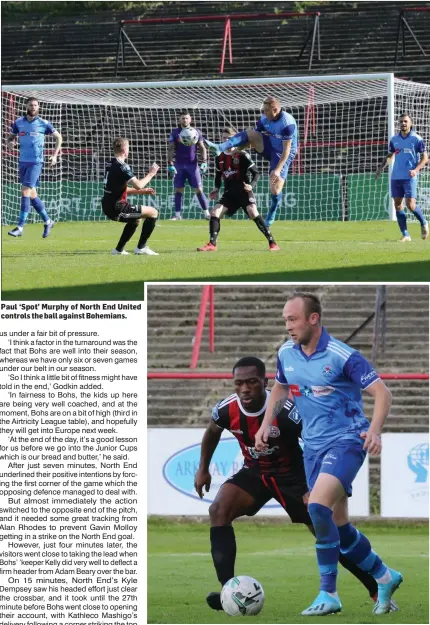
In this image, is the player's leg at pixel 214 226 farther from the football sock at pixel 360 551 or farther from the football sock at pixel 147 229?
the football sock at pixel 360 551

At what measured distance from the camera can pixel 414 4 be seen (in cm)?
3900

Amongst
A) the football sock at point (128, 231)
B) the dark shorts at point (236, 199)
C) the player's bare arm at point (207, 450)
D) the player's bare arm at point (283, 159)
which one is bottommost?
the player's bare arm at point (207, 450)

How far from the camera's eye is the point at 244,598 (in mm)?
8070

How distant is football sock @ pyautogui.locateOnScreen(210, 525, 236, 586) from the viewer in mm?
8453

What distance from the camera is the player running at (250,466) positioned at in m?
8.52

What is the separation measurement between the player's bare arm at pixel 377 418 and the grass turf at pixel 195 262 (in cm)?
427

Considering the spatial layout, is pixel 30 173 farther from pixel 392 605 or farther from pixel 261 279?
pixel 392 605

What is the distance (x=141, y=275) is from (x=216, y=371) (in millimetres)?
7565

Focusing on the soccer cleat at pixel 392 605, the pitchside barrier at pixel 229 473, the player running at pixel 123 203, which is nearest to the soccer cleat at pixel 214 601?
the soccer cleat at pixel 392 605

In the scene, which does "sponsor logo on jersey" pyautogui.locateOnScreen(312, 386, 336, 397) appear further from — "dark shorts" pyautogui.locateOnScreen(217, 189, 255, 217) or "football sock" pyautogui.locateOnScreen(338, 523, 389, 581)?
"dark shorts" pyautogui.locateOnScreen(217, 189, 255, 217)

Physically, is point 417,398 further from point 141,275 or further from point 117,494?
point 117,494

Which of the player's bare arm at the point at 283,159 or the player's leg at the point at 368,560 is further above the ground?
the player's bare arm at the point at 283,159

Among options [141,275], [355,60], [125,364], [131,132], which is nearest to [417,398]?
[141,275]

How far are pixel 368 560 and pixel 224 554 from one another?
3.61 ft
